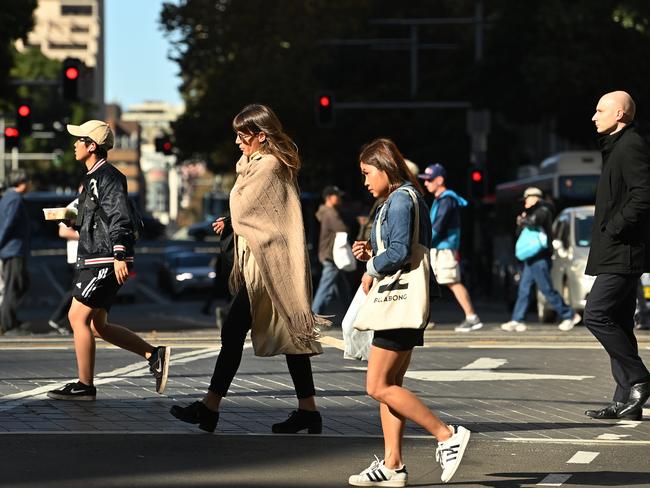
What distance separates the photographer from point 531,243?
20312 millimetres

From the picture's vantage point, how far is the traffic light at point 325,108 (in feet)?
129

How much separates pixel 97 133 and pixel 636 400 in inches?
147

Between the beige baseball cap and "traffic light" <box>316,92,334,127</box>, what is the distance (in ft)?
91.4

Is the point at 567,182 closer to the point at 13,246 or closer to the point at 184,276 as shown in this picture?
the point at 184,276

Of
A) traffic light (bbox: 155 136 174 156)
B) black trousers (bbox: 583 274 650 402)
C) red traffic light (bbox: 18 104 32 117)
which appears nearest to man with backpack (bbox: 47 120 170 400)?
black trousers (bbox: 583 274 650 402)

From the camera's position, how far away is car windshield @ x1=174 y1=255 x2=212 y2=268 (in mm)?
47531

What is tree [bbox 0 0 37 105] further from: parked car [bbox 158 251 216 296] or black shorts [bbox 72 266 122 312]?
black shorts [bbox 72 266 122 312]

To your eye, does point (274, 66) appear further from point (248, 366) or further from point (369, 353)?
point (369, 353)

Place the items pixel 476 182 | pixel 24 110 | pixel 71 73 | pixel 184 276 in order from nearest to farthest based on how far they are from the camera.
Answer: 1. pixel 71 73
2. pixel 24 110
3. pixel 476 182
4. pixel 184 276

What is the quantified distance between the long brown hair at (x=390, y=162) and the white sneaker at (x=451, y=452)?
1.16m

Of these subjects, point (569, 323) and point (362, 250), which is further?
point (569, 323)

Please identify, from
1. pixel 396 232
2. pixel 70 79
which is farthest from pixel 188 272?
pixel 396 232

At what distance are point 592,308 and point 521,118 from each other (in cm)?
3568

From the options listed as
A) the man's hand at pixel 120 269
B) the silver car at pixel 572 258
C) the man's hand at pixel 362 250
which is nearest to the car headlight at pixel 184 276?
the silver car at pixel 572 258
